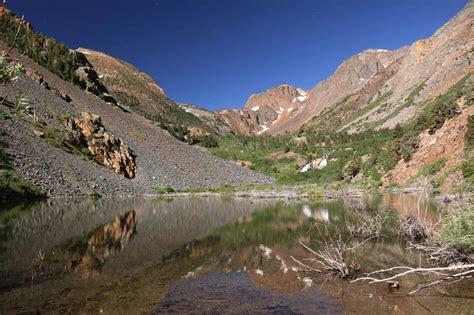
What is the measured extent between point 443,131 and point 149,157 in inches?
1555

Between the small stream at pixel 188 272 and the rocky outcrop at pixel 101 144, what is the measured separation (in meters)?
29.9

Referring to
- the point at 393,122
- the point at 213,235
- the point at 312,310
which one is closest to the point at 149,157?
the point at 213,235

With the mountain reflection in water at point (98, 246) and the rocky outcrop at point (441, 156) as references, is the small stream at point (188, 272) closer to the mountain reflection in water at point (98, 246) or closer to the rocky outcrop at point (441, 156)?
the mountain reflection in water at point (98, 246)

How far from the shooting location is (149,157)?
2450 inches

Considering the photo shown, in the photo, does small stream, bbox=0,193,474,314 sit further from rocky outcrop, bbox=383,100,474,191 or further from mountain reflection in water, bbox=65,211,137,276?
rocky outcrop, bbox=383,100,474,191

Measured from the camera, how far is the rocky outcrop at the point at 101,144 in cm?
5372

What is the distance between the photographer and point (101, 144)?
55406 millimetres

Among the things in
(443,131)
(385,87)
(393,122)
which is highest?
(385,87)

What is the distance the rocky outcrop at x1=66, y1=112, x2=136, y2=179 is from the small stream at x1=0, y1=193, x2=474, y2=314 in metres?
29.9

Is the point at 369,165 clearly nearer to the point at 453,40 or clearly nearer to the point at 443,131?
the point at 443,131

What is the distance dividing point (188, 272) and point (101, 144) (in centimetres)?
4543

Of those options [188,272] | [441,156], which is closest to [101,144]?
[441,156]

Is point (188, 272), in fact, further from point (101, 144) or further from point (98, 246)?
point (101, 144)

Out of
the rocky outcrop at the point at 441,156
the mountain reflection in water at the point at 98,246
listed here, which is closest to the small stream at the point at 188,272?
the mountain reflection in water at the point at 98,246
